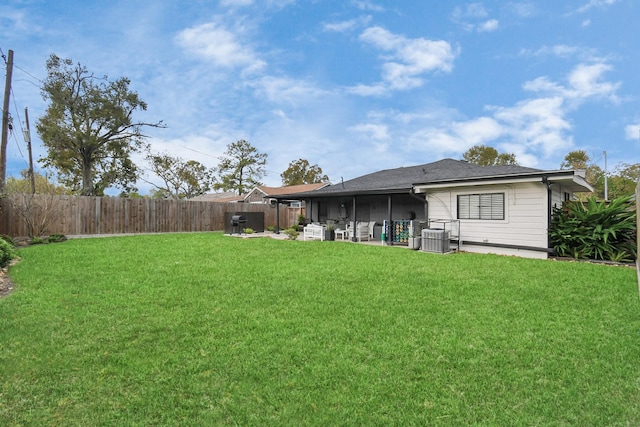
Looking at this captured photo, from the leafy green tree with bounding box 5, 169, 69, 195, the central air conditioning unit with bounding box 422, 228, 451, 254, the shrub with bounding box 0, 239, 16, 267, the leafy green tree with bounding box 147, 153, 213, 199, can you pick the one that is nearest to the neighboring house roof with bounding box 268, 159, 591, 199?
the central air conditioning unit with bounding box 422, 228, 451, 254

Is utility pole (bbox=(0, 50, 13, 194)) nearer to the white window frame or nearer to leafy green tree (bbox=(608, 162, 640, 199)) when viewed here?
the white window frame

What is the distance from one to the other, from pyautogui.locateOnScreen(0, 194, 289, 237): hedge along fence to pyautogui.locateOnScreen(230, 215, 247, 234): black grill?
11.5 feet

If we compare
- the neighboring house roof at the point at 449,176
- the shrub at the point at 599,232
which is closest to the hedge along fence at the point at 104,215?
the neighboring house roof at the point at 449,176

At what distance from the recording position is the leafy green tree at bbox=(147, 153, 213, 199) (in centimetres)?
3587

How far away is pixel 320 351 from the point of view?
2773mm

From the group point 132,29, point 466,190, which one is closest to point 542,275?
point 466,190

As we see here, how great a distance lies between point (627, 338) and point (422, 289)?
2.23 metres

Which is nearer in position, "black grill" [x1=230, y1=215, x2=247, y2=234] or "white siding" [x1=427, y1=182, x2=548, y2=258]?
"white siding" [x1=427, y1=182, x2=548, y2=258]

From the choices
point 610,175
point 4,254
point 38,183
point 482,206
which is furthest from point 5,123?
point 610,175

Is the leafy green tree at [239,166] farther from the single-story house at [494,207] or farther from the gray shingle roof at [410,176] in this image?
the single-story house at [494,207]

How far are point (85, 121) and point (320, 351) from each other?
2720 cm

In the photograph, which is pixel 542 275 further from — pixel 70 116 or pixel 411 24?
pixel 70 116

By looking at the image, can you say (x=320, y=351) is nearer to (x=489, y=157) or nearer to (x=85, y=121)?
(x=85, y=121)

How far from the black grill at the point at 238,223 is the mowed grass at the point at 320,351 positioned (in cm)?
903
